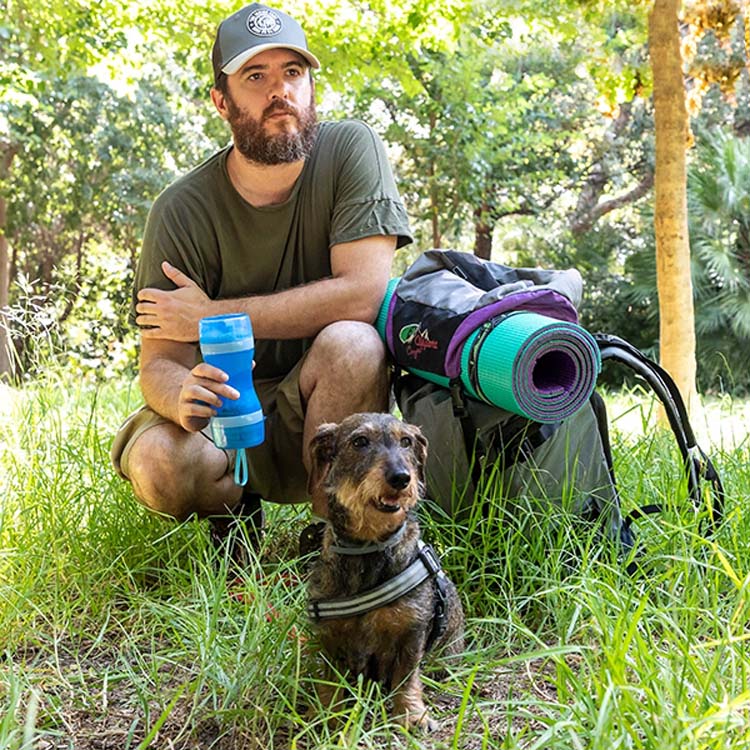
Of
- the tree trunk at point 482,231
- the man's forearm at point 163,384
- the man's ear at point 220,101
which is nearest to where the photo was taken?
the man's forearm at point 163,384

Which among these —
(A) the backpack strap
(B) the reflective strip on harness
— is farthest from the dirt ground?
(A) the backpack strap

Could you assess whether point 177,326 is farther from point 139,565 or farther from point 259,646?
point 259,646

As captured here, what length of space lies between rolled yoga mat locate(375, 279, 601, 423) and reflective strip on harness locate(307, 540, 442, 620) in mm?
578

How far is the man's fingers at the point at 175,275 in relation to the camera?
3.33m

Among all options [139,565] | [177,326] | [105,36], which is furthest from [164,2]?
[139,565]

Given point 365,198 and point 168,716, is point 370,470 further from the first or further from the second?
point 365,198

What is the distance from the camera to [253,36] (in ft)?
10.7

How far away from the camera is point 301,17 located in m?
6.95

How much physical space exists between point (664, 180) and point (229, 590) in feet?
13.1

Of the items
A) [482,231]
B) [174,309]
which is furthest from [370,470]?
[482,231]

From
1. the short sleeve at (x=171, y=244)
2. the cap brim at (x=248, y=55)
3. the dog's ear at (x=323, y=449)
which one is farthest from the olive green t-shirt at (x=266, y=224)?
the dog's ear at (x=323, y=449)

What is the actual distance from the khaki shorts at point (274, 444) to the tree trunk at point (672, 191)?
2.99 meters

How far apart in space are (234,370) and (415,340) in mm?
683

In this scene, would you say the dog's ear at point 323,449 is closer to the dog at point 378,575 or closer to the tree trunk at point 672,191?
the dog at point 378,575
